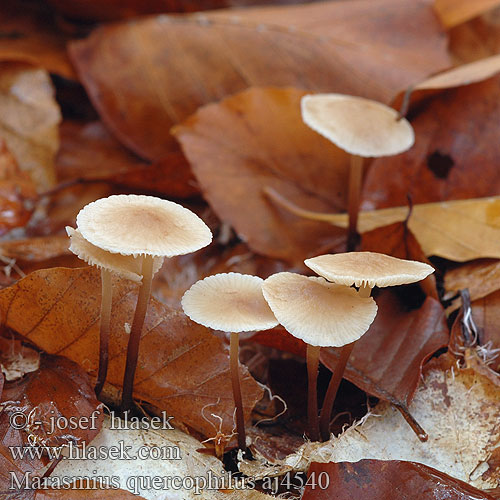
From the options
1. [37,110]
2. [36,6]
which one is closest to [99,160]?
[37,110]

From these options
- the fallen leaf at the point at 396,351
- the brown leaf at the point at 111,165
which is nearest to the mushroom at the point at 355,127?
the fallen leaf at the point at 396,351

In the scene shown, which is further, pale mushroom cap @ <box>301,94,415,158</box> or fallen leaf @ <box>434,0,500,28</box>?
fallen leaf @ <box>434,0,500,28</box>

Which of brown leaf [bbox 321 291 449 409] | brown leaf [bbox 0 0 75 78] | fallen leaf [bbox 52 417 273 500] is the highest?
brown leaf [bbox 0 0 75 78]

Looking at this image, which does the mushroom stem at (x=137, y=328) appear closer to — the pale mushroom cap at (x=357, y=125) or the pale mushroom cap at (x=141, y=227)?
the pale mushroom cap at (x=141, y=227)

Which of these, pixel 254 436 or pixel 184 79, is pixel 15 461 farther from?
pixel 184 79

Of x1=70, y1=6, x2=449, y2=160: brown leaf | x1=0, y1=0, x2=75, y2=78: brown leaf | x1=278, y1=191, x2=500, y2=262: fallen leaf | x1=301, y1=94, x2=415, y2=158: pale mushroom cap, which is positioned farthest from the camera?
x1=0, y1=0, x2=75, y2=78: brown leaf

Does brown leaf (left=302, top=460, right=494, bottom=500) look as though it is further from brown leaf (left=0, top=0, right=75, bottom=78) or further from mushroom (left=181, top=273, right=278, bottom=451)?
brown leaf (left=0, top=0, right=75, bottom=78)

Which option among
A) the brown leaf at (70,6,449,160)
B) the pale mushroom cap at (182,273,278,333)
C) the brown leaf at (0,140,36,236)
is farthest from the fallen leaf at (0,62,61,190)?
the pale mushroom cap at (182,273,278,333)

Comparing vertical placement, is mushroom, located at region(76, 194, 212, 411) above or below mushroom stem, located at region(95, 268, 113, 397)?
above
